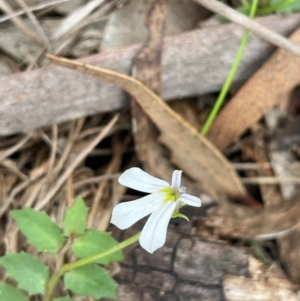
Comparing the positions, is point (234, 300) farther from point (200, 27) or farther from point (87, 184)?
point (200, 27)

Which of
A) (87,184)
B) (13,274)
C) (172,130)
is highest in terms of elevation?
(172,130)

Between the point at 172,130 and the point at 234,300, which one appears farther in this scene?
the point at 172,130

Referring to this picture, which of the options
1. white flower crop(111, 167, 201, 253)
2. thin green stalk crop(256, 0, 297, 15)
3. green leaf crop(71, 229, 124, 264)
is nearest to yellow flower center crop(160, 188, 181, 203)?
white flower crop(111, 167, 201, 253)

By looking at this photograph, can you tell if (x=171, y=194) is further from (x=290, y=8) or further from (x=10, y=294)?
(x=290, y=8)

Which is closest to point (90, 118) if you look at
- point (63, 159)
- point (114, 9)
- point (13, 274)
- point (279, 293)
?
point (63, 159)

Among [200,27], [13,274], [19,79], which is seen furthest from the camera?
[200,27]

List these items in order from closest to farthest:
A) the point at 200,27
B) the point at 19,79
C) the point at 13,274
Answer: the point at 13,274 < the point at 19,79 < the point at 200,27

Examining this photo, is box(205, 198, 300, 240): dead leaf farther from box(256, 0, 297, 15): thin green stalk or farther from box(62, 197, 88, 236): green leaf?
box(256, 0, 297, 15): thin green stalk
